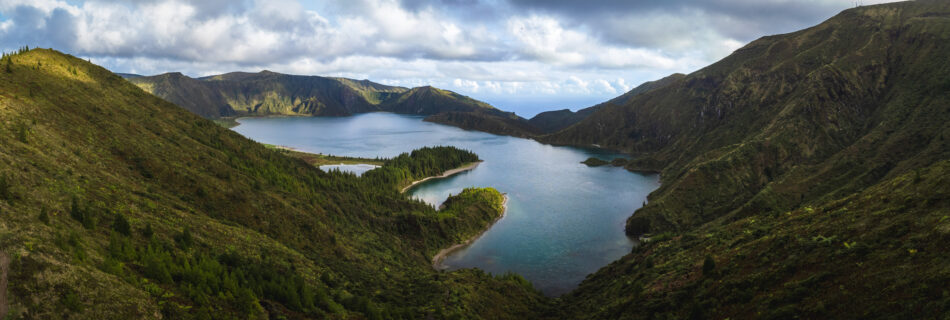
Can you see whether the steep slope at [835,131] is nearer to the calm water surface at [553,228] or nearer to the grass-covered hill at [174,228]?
the calm water surface at [553,228]

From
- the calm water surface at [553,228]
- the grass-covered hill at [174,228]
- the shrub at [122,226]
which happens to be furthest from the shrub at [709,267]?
the shrub at [122,226]

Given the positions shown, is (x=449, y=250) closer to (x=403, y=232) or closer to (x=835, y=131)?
(x=403, y=232)

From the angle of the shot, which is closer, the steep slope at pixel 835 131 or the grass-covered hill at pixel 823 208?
the grass-covered hill at pixel 823 208

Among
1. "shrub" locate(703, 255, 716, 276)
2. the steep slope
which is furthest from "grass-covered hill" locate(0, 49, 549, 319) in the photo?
the steep slope

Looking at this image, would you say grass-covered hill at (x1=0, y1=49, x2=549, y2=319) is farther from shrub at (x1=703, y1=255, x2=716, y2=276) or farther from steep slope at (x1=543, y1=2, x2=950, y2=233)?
steep slope at (x1=543, y1=2, x2=950, y2=233)

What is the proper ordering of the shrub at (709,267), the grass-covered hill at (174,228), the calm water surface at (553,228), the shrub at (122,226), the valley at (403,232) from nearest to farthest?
the grass-covered hill at (174,228)
the valley at (403,232)
the shrub at (122,226)
the shrub at (709,267)
the calm water surface at (553,228)

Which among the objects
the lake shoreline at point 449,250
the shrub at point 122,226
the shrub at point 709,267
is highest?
the shrub at point 122,226

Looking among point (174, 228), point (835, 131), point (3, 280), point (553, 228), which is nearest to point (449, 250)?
point (553, 228)

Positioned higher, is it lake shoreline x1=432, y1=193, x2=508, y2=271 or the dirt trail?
the dirt trail
